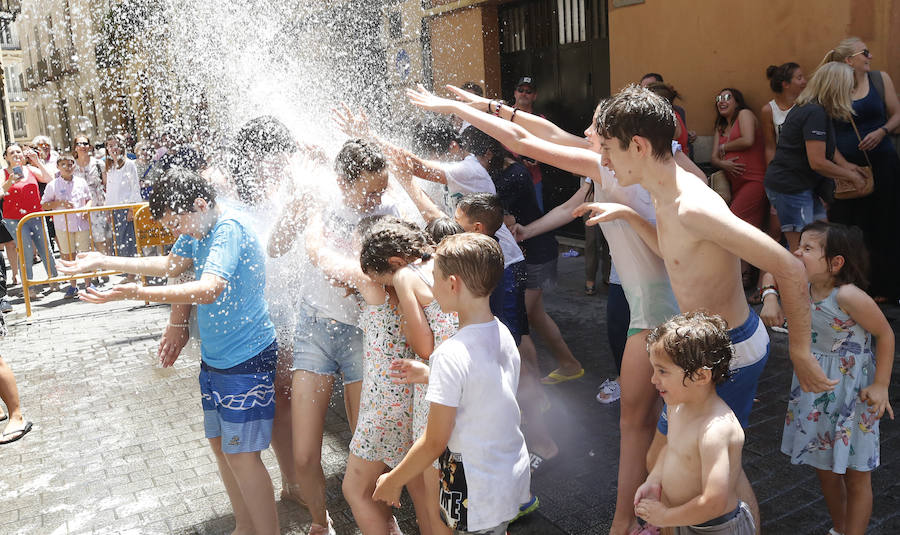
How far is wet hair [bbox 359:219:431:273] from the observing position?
10.3ft

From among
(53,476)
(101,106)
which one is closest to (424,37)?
(53,476)

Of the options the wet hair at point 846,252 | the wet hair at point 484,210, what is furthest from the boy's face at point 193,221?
the wet hair at point 846,252

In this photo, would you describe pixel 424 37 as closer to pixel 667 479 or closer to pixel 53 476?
pixel 53 476

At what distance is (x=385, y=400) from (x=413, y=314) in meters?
0.43

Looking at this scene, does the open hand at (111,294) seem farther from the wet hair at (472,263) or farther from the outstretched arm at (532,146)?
the outstretched arm at (532,146)

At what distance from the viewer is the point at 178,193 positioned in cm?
346

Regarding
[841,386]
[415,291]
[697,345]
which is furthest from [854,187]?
[415,291]

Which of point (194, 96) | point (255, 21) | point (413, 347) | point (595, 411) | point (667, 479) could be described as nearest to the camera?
point (667, 479)

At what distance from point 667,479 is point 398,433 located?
3.75 ft

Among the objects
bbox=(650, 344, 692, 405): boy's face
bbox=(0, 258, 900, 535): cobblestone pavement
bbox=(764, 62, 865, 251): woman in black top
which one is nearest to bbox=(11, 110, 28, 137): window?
bbox=(0, 258, 900, 535): cobblestone pavement

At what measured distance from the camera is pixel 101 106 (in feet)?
128

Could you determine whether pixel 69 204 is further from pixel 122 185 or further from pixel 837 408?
pixel 837 408

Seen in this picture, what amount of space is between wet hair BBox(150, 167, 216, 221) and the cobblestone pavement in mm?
1668

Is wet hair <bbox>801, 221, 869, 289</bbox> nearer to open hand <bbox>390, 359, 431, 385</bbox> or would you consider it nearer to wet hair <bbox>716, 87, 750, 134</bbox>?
open hand <bbox>390, 359, 431, 385</bbox>
